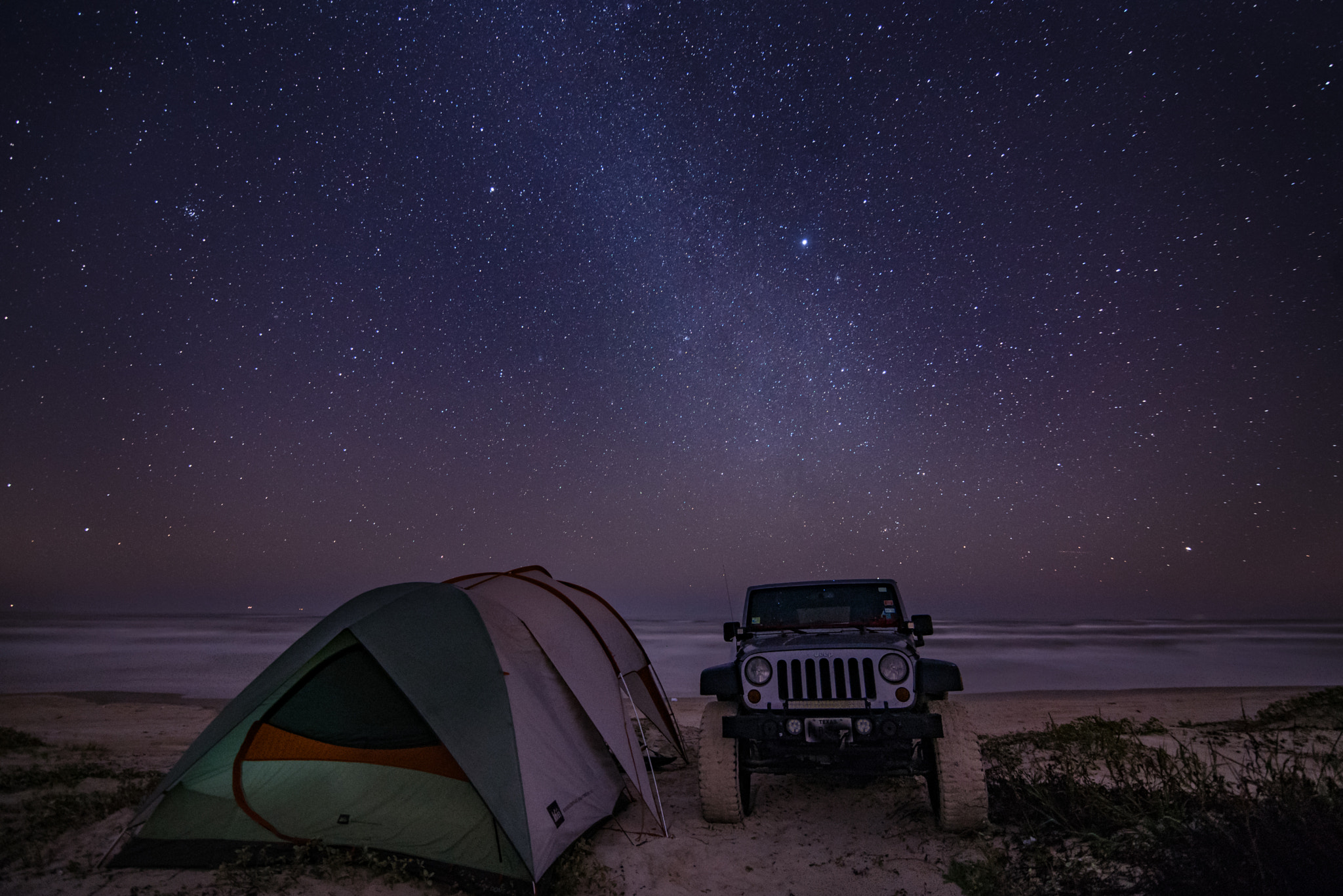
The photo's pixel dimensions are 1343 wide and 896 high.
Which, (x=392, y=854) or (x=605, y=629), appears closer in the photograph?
(x=392, y=854)

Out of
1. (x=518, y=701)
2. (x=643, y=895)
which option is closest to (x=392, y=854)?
(x=518, y=701)

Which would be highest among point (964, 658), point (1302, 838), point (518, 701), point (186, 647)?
point (518, 701)

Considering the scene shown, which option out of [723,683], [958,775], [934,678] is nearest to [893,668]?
[934,678]

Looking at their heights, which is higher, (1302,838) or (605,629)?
(605,629)

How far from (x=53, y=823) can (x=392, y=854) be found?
10.5 feet

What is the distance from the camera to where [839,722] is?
218 inches

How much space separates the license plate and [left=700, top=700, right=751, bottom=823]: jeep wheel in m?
0.75

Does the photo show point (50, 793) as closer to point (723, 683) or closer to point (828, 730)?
point (723, 683)

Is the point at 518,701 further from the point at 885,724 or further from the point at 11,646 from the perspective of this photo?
the point at 11,646

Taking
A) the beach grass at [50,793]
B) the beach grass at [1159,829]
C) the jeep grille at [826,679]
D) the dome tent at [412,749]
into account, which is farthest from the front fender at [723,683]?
the beach grass at [50,793]

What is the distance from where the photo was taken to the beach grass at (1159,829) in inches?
123

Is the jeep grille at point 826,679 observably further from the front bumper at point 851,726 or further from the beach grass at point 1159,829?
the beach grass at point 1159,829

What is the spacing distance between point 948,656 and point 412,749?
89.7 feet

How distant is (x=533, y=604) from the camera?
6.38 metres
